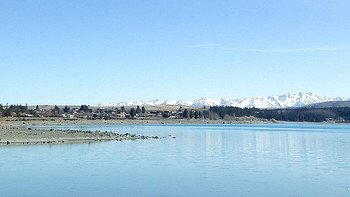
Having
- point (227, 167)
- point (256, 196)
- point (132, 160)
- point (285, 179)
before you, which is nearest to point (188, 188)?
point (256, 196)

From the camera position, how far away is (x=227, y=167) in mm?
32250

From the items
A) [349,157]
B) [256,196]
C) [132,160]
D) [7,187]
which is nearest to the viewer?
[256,196]

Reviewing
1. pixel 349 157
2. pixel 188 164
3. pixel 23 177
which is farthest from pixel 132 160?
pixel 349 157

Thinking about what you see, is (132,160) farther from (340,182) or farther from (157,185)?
(340,182)

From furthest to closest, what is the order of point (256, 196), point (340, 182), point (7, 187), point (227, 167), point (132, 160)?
point (132, 160), point (227, 167), point (340, 182), point (7, 187), point (256, 196)

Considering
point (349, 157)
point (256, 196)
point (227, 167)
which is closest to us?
point (256, 196)

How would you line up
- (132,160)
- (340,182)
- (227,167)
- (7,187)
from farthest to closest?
(132,160), (227,167), (340,182), (7,187)

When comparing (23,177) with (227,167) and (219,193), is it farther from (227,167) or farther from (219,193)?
(227,167)

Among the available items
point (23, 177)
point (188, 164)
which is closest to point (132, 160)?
point (188, 164)

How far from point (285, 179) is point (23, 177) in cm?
1676

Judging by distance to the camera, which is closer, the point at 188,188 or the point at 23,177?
the point at 188,188

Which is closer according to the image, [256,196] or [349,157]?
[256,196]

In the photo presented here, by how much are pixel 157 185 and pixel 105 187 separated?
303cm

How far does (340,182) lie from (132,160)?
17.7 m
